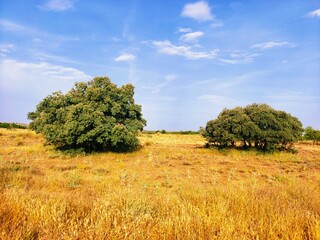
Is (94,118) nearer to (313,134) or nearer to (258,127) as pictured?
(258,127)

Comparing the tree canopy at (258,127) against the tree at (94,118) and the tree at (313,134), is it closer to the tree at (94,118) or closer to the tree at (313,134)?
the tree at (94,118)

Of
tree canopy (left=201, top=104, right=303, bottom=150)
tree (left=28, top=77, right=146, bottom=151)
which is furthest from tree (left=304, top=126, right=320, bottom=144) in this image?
tree (left=28, top=77, right=146, bottom=151)

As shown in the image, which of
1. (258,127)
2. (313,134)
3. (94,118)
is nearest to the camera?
(94,118)

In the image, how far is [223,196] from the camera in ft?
19.2

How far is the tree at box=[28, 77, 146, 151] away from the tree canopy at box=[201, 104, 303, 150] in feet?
27.8

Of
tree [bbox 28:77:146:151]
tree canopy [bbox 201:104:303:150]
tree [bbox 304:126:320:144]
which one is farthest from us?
tree [bbox 304:126:320:144]

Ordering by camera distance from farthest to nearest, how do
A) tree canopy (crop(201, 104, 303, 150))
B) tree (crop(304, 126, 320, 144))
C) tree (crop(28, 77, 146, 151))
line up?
tree (crop(304, 126, 320, 144))
tree canopy (crop(201, 104, 303, 150))
tree (crop(28, 77, 146, 151))

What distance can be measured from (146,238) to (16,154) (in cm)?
2069

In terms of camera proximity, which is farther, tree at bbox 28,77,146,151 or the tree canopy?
the tree canopy

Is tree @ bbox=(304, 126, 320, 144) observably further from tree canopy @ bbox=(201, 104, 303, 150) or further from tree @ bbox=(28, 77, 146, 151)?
tree @ bbox=(28, 77, 146, 151)

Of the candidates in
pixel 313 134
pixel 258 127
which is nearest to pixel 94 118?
pixel 258 127

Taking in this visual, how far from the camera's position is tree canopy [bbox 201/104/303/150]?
25.5 m

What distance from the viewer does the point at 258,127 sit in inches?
1015

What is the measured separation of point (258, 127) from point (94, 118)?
51.7 ft
